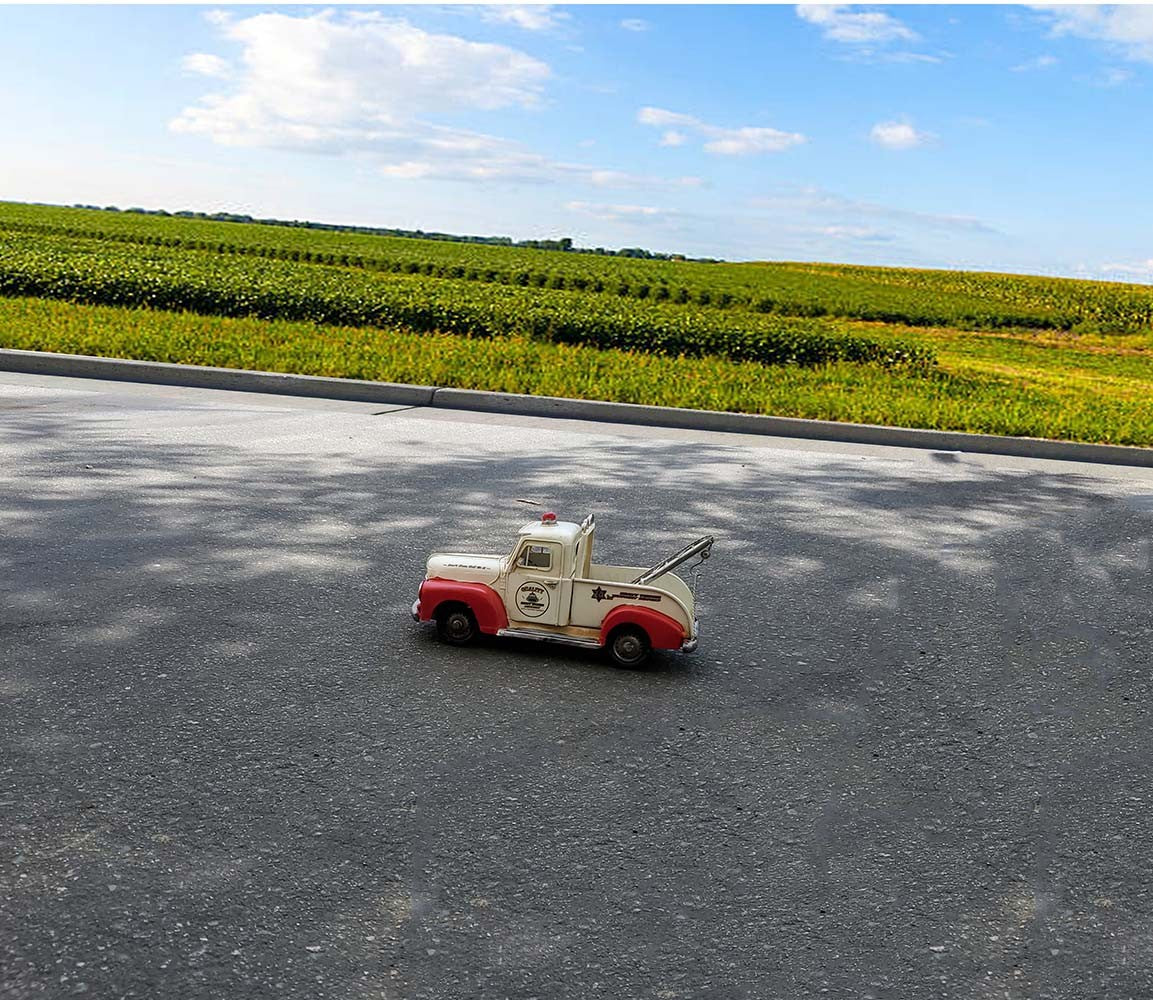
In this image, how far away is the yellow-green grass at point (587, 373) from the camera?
12617mm

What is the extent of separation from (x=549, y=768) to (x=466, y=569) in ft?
4.42

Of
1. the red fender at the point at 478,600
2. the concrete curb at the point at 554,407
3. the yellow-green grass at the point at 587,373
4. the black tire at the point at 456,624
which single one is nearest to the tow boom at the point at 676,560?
the red fender at the point at 478,600

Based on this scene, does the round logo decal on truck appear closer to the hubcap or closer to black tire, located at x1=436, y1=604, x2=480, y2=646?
black tire, located at x1=436, y1=604, x2=480, y2=646

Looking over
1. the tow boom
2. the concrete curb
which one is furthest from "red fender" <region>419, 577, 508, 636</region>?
the concrete curb

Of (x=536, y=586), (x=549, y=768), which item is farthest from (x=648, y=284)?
(x=549, y=768)

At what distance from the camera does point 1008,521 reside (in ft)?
26.5

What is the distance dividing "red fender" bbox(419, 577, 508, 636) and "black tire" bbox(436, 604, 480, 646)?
0.10ft

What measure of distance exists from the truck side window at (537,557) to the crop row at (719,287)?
32.1 m

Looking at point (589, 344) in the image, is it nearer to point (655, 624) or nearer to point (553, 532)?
point (553, 532)

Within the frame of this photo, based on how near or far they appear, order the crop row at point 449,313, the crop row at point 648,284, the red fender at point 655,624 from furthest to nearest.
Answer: the crop row at point 648,284 → the crop row at point 449,313 → the red fender at point 655,624

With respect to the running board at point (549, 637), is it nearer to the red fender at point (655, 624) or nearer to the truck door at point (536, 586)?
the truck door at point (536, 586)

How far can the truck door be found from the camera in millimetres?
4828

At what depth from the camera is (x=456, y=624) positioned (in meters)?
4.93

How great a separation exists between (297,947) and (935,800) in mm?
2006
